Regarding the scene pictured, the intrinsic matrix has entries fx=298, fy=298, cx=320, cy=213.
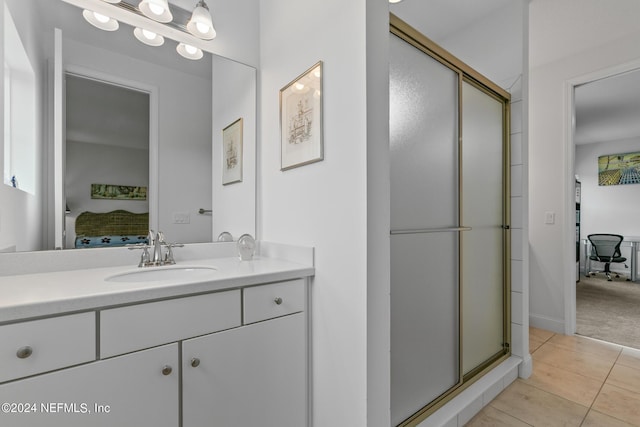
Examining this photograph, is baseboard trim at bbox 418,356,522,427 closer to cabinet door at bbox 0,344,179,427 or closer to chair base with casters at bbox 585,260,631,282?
cabinet door at bbox 0,344,179,427

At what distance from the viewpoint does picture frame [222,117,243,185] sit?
176 cm

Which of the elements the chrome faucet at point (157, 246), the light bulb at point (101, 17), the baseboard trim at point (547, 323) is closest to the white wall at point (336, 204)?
the chrome faucet at point (157, 246)

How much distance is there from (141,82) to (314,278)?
128 centimetres

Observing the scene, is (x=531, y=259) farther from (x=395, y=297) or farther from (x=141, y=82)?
(x=141, y=82)

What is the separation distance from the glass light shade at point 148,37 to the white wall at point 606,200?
758 cm

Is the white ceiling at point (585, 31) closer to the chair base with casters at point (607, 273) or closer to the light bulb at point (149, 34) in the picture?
the light bulb at point (149, 34)

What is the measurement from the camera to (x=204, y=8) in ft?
4.82

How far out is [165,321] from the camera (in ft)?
3.20

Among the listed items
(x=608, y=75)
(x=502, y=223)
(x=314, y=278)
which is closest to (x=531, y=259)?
(x=502, y=223)

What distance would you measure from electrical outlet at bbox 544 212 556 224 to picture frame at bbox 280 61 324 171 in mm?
2733

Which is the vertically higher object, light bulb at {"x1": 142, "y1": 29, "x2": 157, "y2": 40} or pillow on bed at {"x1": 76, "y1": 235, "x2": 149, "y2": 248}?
light bulb at {"x1": 142, "y1": 29, "x2": 157, "y2": 40}

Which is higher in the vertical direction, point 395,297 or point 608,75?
point 608,75

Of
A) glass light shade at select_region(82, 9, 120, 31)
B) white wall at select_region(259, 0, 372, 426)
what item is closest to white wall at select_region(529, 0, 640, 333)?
white wall at select_region(259, 0, 372, 426)

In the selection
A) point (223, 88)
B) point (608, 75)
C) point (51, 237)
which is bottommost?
point (51, 237)
